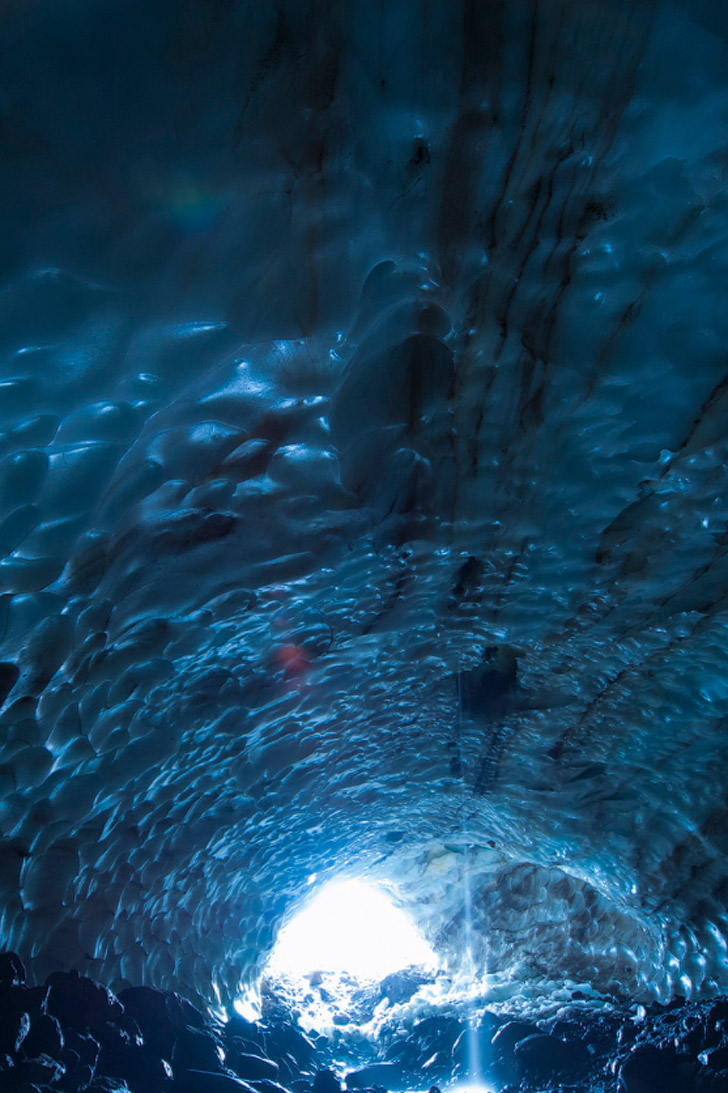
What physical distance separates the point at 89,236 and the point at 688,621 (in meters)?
3.77

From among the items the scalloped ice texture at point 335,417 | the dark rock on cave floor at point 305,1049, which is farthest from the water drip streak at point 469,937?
the scalloped ice texture at point 335,417

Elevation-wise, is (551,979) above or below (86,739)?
below

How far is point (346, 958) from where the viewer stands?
11766 millimetres

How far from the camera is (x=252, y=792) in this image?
4.79 meters

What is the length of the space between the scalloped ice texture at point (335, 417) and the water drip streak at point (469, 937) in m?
1.21

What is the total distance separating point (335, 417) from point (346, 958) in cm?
1270

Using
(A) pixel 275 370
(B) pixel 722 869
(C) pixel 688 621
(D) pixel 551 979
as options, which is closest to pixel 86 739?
(A) pixel 275 370

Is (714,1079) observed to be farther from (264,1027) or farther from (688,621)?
(264,1027)

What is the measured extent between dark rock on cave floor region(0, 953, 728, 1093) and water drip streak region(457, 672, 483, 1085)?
0.06 m

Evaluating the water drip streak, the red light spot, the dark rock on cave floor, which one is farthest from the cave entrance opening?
the red light spot

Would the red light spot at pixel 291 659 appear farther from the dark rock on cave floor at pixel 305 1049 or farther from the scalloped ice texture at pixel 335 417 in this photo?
the dark rock on cave floor at pixel 305 1049

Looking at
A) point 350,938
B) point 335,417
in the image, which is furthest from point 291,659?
point 350,938

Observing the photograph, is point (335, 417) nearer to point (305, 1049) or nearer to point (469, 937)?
point (305, 1049)

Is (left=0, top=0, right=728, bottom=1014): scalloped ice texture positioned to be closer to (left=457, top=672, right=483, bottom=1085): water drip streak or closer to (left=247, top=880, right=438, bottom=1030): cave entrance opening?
(left=457, top=672, right=483, bottom=1085): water drip streak
